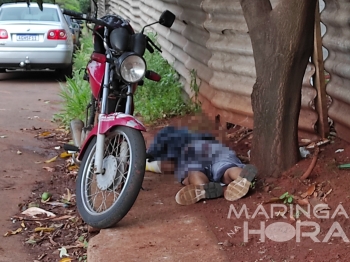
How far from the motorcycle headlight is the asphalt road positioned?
54.8 inches

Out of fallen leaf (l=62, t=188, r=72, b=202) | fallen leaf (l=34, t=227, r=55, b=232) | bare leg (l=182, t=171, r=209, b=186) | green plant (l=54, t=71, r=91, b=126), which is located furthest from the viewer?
green plant (l=54, t=71, r=91, b=126)

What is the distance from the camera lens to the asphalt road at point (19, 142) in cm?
454

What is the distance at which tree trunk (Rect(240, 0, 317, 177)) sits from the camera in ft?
12.6

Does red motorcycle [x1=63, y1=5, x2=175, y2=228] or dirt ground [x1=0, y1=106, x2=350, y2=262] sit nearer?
dirt ground [x1=0, y1=106, x2=350, y2=262]

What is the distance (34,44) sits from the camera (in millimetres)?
12258

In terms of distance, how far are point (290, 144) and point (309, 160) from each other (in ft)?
0.72

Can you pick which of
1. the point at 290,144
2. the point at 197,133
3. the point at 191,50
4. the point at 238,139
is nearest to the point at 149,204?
the point at 197,133

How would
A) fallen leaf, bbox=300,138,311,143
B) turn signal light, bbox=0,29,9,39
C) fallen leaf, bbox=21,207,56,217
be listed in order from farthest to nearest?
turn signal light, bbox=0,29,9,39 < fallen leaf, bbox=300,138,311,143 < fallen leaf, bbox=21,207,56,217

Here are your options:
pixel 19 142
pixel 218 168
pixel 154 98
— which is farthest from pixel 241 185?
pixel 154 98

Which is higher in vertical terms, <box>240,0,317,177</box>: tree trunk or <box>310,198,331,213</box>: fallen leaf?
<box>240,0,317,177</box>: tree trunk

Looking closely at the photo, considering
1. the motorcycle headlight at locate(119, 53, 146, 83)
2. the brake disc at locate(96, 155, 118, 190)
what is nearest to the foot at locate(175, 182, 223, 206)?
the brake disc at locate(96, 155, 118, 190)

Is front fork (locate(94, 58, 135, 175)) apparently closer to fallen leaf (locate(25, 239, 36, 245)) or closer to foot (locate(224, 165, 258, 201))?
fallen leaf (locate(25, 239, 36, 245))

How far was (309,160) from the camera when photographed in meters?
4.23

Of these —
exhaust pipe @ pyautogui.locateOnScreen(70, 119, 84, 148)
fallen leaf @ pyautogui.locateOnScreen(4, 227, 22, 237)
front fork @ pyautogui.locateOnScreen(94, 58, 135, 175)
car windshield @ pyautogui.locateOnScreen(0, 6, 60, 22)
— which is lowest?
fallen leaf @ pyautogui.locateOnScreen(4, 227, 22, 237)
